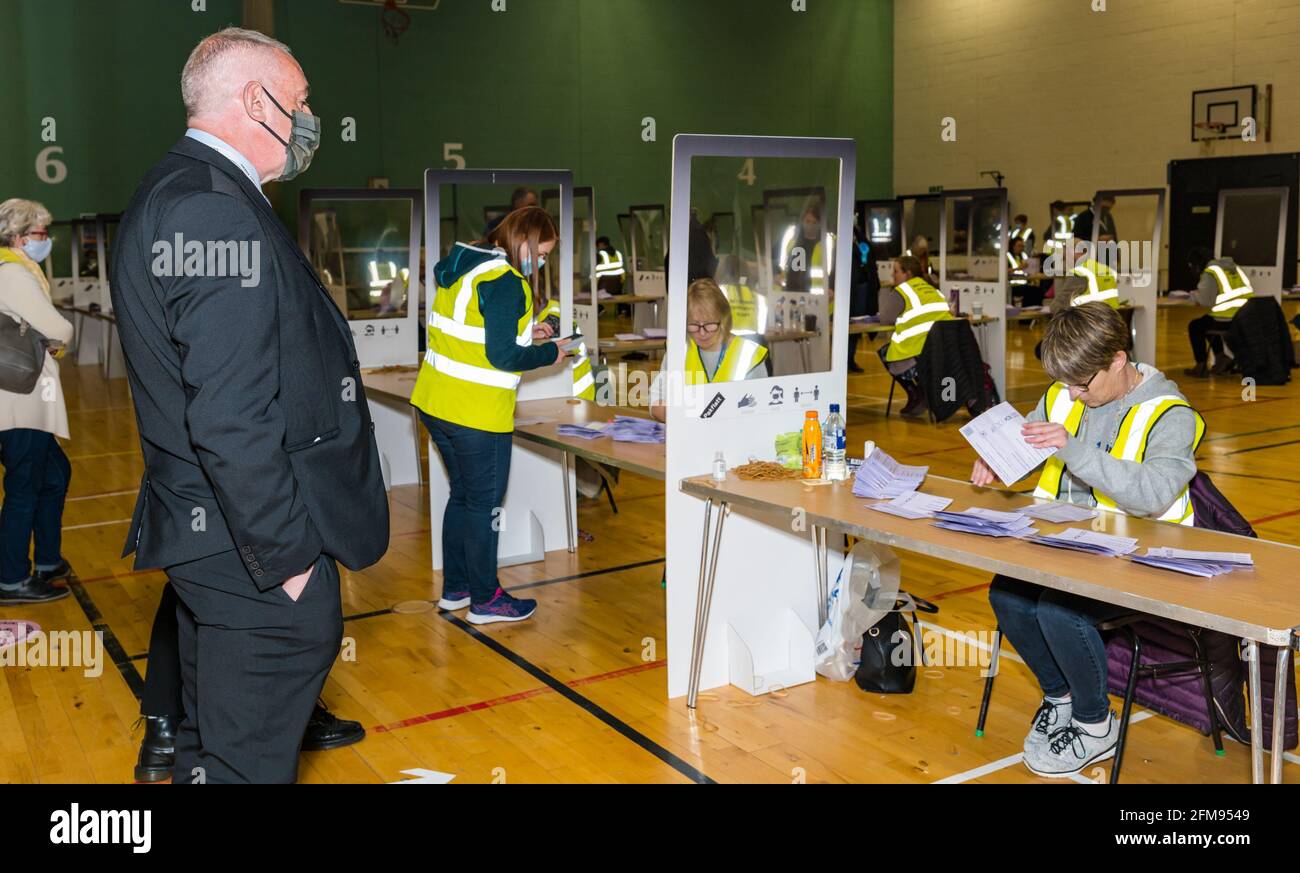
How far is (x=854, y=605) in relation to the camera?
3.84 meters

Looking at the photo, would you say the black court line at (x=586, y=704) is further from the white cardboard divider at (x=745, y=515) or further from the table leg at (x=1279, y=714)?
the table leg at (x=1279, y=714)

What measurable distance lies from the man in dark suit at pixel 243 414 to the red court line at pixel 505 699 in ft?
4.65

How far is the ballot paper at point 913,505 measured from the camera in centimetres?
310

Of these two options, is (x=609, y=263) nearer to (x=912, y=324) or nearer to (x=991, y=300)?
(x=991, y=300)

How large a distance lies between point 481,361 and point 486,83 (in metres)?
13.8

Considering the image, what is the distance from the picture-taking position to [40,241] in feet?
15.6

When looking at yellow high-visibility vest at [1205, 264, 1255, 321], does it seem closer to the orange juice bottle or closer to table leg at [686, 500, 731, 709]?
the orange juice bottle

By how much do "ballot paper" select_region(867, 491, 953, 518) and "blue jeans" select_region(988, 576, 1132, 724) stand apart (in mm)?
267

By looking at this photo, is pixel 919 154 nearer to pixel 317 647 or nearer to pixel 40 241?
pixel 40 241

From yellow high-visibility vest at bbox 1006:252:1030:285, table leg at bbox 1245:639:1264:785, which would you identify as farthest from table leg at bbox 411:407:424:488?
yellow high-visibility vest at bbox 1006:252:1030:285

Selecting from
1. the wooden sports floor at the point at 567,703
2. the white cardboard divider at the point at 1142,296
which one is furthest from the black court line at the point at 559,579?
the white cardboard divider at the point at 1142,296

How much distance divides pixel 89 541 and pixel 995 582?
454cm

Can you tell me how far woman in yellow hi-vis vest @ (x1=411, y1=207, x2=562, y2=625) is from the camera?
14.0ft
